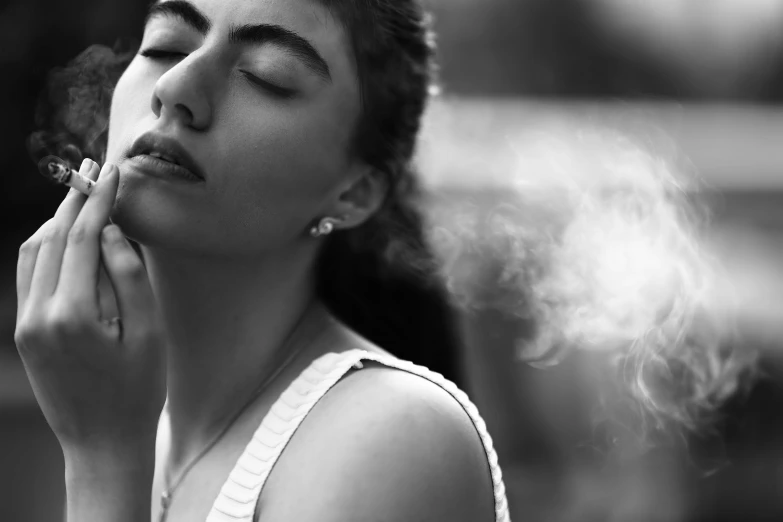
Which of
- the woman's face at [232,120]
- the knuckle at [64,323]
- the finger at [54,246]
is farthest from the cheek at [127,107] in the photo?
the knuckle at [64,323]

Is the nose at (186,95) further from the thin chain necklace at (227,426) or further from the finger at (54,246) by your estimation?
the thin chain necklace at (227,426)

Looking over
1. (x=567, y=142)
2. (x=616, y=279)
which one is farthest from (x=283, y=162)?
(x=567, y=142)

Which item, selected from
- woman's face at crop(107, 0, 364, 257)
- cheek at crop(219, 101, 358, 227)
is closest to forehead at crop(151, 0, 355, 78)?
woman's face at crop(107, 0, 364, 257)

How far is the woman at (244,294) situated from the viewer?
1479 mm

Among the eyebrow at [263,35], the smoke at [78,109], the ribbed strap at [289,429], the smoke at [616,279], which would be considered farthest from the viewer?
the smoke at [616,279]

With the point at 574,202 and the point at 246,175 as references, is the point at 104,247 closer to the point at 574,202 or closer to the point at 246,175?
the point at 246,175

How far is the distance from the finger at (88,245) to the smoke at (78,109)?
1.99ft

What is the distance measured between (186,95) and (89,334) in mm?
444

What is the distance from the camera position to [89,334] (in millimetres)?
1457

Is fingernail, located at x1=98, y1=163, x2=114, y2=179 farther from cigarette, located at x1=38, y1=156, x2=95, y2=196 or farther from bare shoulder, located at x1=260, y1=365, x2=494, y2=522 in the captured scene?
A: bare shoulder, located at x1=260, y1=365, x2=494, y2=522

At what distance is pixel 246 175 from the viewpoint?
5.37ft

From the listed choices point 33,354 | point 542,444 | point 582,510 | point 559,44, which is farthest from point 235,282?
point 559,44

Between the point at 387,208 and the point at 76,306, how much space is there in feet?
2.73

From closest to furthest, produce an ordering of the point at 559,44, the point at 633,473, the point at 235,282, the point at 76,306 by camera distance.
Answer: the point at 76,306 → the point at 235,282 → the point at 633,473 → the point at 559,44
